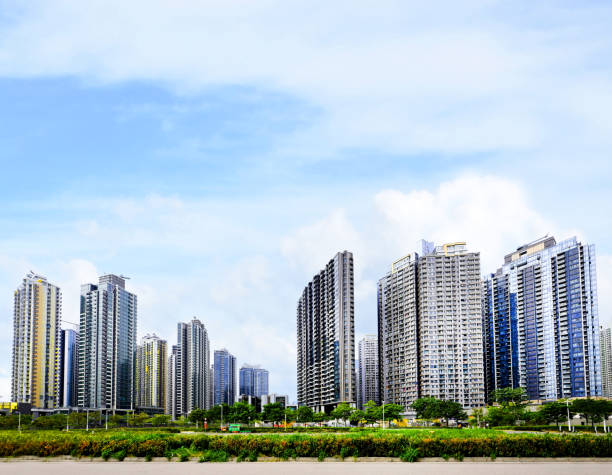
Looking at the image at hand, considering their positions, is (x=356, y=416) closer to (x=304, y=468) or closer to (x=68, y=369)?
(x=304, y=468)

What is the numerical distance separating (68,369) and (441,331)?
102074 mm

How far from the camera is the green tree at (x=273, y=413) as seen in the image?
11238cm

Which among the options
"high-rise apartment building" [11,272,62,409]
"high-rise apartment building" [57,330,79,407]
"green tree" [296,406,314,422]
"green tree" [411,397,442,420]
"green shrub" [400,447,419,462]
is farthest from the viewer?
"high-rise apartment building" [57,330,79,407]

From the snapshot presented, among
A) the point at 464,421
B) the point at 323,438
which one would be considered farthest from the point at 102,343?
the point at 323,438

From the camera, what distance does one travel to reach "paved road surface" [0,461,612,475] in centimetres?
2155

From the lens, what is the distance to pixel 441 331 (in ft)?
462

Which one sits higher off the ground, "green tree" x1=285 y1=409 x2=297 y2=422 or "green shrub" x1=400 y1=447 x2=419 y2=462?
"green shrub" x1=400 y1=447 x2=419 y2=462

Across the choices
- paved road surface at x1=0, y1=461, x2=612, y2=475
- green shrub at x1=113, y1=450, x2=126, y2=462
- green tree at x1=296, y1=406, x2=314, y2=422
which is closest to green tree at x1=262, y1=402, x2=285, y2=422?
green tree at x1=296, y1=406, x2=314, y2=422

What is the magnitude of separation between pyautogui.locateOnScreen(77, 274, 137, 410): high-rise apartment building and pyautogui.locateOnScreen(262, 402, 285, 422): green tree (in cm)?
6602

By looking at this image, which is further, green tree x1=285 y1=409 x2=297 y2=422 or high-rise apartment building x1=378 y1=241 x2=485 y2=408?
high-rise apartment building x1=378 y1=241 x2=485 y2=408

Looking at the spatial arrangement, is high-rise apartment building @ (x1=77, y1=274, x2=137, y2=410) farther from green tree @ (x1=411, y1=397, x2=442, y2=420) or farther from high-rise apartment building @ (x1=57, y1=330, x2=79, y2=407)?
green tree @ (x1=411, y1=397, x2=442, y2=420)

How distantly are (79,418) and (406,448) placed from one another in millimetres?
103740

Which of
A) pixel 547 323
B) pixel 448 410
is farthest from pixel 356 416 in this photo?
pixel 547 323

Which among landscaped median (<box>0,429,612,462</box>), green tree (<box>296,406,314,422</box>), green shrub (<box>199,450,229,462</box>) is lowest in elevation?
green tree (<box>296,406,314,422</box>)
